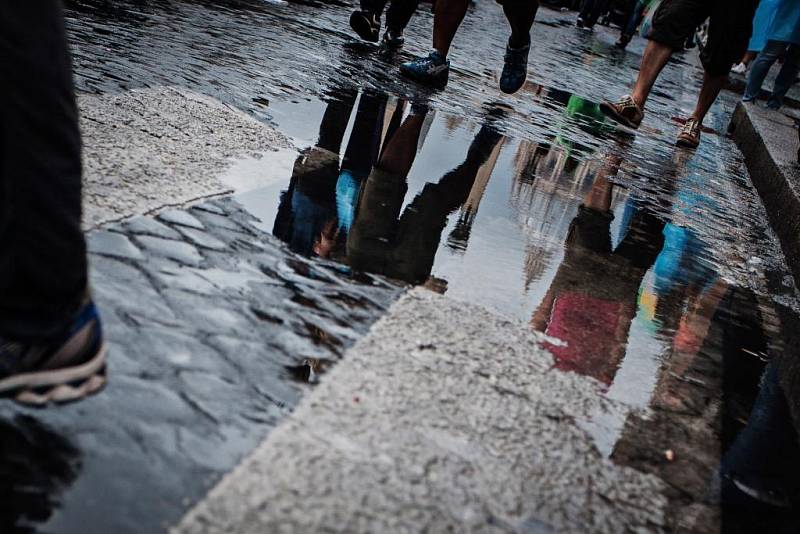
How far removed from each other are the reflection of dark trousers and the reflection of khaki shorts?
1.91 meters

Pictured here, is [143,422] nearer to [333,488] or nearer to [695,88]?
[333,488]

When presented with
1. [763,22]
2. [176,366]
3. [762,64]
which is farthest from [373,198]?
[763,22]

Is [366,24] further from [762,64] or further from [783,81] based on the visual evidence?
[783,81]

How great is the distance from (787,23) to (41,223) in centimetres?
911

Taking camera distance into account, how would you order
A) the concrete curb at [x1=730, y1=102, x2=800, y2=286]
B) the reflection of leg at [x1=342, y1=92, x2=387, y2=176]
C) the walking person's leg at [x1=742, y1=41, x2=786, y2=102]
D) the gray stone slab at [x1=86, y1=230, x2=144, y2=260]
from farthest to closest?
the walking person's leg at [x1=742, y1=41, x2=786, y2=102], the concrete curb at [x1=730, y1=102, x2=800, y2=286], the reflection of leg at [x1=342, y1=92, x2=387, y2=176], the gray stone slab at [x1=86, y1=230, x2=144, y2=260]

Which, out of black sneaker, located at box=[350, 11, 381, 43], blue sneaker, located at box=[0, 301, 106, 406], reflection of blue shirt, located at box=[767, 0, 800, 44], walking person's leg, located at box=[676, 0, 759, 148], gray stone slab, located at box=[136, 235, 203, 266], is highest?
reflection of blue shirt, located at box=[767, 0, 800, 44]

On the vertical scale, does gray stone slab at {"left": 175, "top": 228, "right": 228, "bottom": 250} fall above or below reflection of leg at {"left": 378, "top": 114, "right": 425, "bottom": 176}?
above

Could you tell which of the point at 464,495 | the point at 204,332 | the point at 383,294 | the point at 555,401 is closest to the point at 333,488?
the point at 464,495

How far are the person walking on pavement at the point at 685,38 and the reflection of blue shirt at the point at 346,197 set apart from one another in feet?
9.74

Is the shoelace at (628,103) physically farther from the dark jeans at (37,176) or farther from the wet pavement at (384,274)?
the dark jeans at (37,176)

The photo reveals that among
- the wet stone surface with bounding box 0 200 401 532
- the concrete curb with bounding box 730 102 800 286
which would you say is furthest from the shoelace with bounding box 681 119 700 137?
the wet stone surface with bounding box 0 200 401 532

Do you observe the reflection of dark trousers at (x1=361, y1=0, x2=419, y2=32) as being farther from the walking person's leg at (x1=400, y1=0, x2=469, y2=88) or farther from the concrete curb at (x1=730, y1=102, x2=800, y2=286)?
the concrete curb at (x1=730, y1=102, x2=800, y2=286)

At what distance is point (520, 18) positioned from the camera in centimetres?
575

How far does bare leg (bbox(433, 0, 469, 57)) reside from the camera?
18.4ft
